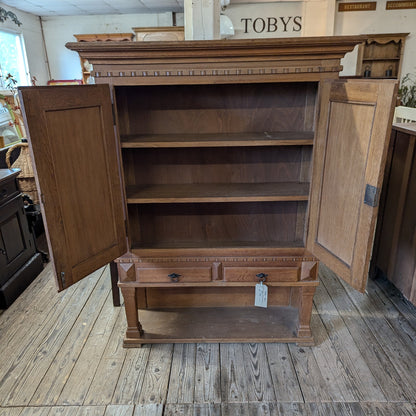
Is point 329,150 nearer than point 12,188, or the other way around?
point 329,150

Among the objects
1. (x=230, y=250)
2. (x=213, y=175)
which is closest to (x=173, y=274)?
(x=230, y=250)

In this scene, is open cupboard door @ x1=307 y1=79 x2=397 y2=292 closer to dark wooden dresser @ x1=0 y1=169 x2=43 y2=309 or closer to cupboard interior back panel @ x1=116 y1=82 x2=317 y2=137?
cupboard interior back panel @ x1=116 y1=82 x2=317 y2=137

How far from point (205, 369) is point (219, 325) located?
0.30m

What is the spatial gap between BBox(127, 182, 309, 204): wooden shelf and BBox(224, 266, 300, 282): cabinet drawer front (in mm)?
370

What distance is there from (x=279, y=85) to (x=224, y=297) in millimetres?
1321

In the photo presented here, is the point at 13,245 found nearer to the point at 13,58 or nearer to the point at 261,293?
the point at 261,293

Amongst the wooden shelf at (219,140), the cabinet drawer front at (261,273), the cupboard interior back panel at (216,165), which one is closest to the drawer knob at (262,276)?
the cabinet drawer front at (261,273)

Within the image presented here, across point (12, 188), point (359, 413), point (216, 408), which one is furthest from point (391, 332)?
point (12, 188)

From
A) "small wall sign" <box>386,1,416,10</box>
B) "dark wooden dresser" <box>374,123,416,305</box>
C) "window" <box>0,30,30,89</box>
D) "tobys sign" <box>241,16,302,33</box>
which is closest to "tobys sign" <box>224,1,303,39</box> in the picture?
"tobys sign" <box>241,16,302,33</box>

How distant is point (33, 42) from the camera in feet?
18.2

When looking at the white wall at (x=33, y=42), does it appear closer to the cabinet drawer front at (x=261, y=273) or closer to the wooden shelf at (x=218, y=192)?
the wooden shelf at (x=218, y=192)

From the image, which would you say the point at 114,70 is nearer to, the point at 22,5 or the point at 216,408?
the point at 216,408

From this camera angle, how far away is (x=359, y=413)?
1475 mm

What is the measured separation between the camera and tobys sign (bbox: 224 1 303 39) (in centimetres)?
535
